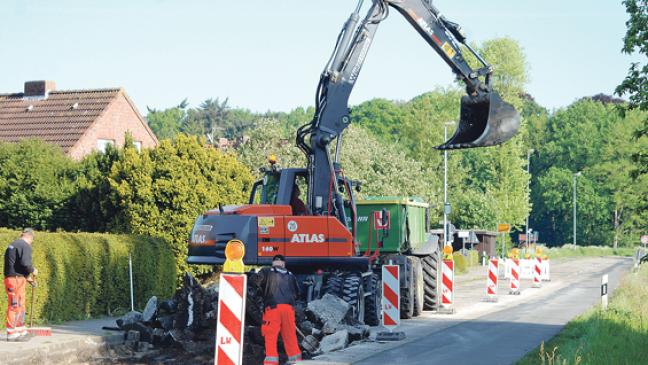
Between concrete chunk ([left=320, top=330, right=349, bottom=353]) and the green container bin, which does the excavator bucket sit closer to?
the green container bin

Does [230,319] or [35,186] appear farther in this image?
[35,186]

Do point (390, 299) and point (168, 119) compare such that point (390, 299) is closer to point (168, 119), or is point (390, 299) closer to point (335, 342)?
point (335, 342)

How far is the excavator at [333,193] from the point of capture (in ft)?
65.6

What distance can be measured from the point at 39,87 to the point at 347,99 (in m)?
32.0

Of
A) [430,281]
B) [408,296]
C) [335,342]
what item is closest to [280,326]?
[335,342]

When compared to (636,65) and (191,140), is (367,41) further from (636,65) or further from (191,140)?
(191,140)

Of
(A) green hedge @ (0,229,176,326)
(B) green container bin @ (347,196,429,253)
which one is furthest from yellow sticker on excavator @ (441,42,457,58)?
(A) green hedge @ (0,229,176,326)

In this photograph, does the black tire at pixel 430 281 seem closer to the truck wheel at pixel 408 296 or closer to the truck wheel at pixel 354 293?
the truck wheel at pixel 408 296

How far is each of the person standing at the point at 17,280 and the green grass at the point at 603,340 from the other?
8460mm

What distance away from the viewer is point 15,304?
1784 centimetres

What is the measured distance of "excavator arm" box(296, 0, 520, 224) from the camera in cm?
2091

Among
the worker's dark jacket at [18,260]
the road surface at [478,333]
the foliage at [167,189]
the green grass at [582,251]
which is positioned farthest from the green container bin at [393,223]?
the green grass at [582,251]

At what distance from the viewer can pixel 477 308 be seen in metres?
28.2

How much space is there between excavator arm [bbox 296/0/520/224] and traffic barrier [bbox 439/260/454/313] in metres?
4.76
